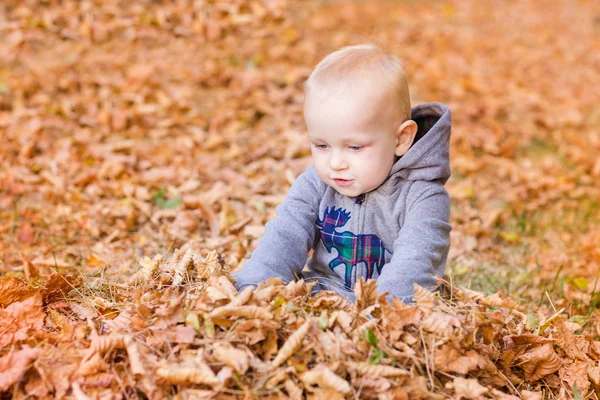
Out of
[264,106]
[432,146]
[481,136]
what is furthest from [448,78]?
[432,146]

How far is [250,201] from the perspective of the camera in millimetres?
4270

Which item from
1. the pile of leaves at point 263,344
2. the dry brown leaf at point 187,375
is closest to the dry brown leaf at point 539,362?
the pile of leaves at point 263,344

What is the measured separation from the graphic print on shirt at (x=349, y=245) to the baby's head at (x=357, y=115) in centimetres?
21

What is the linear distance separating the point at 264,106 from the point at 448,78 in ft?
7.71

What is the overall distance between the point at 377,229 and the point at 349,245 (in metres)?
0.14

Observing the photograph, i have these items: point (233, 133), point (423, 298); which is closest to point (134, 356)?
point (423, 298)

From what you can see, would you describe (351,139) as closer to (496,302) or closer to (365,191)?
(365,191)

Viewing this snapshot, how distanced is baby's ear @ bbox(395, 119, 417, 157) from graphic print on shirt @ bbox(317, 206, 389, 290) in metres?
0.37

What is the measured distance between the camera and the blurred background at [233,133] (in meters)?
3.76

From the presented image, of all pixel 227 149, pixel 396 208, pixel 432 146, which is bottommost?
pixel 227 149

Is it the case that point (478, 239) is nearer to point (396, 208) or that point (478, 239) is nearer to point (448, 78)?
point (396, 208)

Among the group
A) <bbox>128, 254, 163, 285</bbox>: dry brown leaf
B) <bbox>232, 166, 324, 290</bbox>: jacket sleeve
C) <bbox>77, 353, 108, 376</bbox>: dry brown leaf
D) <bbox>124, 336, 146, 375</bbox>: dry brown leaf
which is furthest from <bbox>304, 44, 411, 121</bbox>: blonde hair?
<bbox>77, 353, 108, 376</bbox>: dry brown leaf

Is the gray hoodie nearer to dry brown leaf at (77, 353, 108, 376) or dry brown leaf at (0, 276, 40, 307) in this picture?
dry brown leaf at (77, 353, 108, 376)

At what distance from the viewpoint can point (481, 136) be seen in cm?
547
